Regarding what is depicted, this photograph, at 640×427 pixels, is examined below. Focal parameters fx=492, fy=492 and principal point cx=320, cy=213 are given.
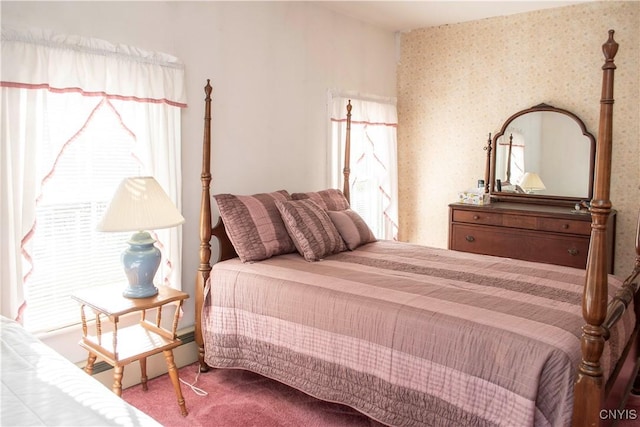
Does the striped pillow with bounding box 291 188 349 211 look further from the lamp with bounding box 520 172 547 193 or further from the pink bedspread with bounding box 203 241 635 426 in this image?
the lamp with bounding box 520 172 547 193

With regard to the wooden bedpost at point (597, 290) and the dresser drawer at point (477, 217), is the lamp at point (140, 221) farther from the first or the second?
the dresser drawer at point (477, 217)

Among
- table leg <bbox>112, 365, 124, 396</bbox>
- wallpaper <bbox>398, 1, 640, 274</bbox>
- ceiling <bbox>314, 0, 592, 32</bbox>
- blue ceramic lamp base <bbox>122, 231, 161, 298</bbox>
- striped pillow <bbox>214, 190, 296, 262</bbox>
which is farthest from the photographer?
ceiling <bbox>314, 0, 592, 32</bbox>

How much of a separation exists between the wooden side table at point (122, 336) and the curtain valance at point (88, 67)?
3.49 feet

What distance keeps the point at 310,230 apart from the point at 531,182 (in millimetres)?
2339

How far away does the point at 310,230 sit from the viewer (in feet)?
10.2

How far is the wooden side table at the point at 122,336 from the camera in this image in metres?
2.30

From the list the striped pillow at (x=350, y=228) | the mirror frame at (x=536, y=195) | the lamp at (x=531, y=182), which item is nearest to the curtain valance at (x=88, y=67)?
the striped pillow at (x=350, y=228)

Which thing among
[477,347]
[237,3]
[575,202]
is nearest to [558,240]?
[575,202]

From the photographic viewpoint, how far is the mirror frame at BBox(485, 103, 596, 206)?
4043 mm

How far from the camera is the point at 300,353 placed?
2.46m

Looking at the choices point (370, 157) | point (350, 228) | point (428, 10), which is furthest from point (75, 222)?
point (428, 10)

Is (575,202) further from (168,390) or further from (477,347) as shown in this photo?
(168,390)

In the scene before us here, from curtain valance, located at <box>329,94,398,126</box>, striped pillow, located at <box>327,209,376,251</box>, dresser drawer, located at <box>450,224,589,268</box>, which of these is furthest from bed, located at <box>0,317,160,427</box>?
dresser drawer, located at <box>450,224,589,268</box>

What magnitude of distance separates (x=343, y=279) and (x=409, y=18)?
292cm
